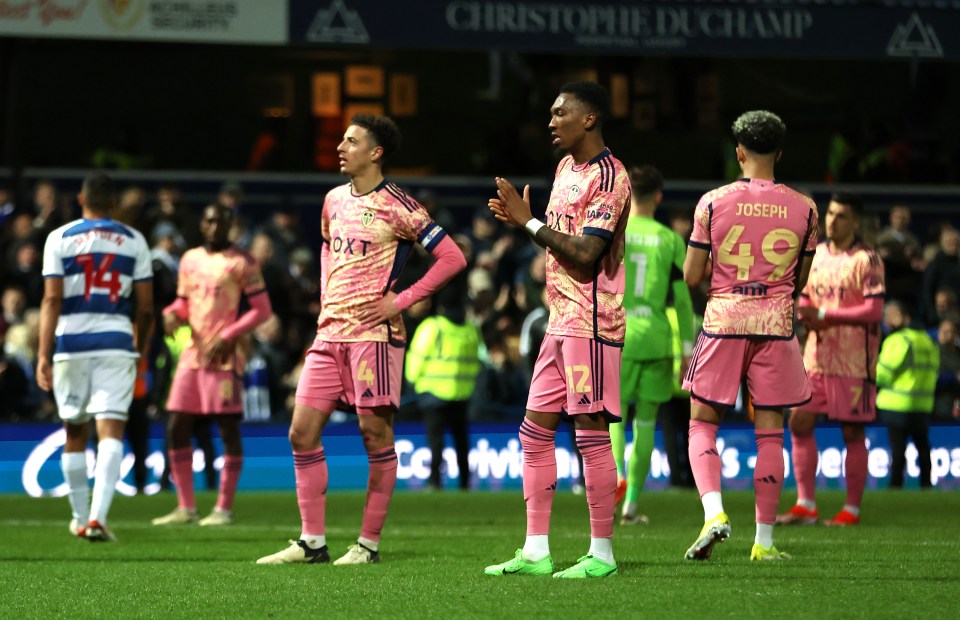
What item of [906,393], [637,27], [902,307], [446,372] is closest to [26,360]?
[446,372]

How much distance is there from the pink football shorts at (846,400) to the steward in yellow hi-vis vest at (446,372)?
494 centimetres

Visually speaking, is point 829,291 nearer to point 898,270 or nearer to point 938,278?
point 898,270

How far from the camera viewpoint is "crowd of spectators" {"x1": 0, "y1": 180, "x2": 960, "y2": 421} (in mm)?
16516

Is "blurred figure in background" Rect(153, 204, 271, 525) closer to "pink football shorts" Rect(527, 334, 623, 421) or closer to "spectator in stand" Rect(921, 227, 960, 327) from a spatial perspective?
"pink football shorts" Rect(527, 334, 623, 421)

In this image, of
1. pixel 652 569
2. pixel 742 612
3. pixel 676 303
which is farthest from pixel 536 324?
pixel 742 612

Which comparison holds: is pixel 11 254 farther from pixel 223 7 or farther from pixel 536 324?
pixel 536 324

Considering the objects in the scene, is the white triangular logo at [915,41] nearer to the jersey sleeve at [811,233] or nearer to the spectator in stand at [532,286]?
the spectator in stand at [532,286]

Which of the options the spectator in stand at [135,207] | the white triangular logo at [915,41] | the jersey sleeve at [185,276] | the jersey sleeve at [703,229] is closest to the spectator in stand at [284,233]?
the spectator in stand at [135,207]

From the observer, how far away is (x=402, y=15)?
63.0 ft

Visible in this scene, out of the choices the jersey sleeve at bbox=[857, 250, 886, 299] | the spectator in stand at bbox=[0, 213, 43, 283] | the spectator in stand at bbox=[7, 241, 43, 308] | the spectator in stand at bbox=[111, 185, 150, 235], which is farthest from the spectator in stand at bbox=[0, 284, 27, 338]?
the jersey sleeve at bbox=[857, 250, 886, 299]

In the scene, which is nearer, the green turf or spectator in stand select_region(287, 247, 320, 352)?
the green turf

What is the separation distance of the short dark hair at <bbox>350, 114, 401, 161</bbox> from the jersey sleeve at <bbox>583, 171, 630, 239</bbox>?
1.47 metres

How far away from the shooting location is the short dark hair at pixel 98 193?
10.4 metres

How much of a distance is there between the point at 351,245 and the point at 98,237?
2342mm
